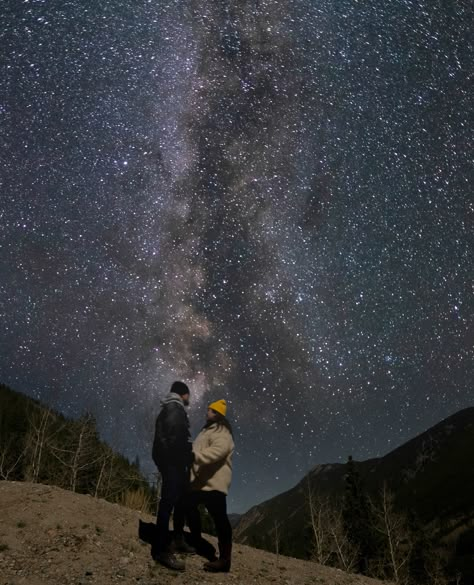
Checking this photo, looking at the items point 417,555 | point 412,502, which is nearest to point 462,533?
point 412,502

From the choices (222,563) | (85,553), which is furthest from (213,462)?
(85,553)

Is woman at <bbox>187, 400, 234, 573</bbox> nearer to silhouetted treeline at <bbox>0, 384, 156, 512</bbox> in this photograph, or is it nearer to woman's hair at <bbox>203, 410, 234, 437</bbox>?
woman's hair at <bbox>203, 410, 234, 437</bbox>

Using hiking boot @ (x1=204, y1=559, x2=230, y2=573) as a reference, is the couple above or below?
above

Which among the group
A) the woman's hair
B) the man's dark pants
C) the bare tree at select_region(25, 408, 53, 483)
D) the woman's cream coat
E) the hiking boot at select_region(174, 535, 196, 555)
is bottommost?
the hiking boot at select_region(174, 535, 196, 555)

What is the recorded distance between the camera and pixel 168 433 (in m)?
7.04

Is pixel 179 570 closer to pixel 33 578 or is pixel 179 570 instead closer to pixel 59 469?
pixel 33 578

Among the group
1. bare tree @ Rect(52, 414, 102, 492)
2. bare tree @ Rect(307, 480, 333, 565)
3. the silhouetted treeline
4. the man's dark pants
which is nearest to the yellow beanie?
the man's dark pants

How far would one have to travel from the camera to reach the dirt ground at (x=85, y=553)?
7488 mm

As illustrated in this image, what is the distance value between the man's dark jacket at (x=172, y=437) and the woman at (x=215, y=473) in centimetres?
25

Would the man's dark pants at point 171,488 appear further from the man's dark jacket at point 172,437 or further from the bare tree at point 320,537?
the bare tree at point 320,537

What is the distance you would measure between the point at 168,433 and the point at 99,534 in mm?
4743

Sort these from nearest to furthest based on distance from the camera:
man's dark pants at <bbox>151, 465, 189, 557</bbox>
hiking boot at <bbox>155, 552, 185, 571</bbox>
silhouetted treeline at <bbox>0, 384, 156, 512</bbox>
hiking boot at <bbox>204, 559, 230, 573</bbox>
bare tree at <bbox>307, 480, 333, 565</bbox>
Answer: man's dark pants at <bbox>151, 465, 189, 557</bbox> < hiking boot at <bbox>155, 552, 185, 571</bbox> < hiking boot at <bbox>204, 559, 230, 573</bbox> < bare tree at <bbox>307, 480, 333, 565</bbox> < silhouetted treeline at <bbox>0, 384, 156, 512</bbox>

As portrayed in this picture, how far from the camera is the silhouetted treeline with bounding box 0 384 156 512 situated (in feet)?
145

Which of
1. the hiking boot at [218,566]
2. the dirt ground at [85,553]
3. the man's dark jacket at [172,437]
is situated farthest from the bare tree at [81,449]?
the man's dark jacket at [172,437]
